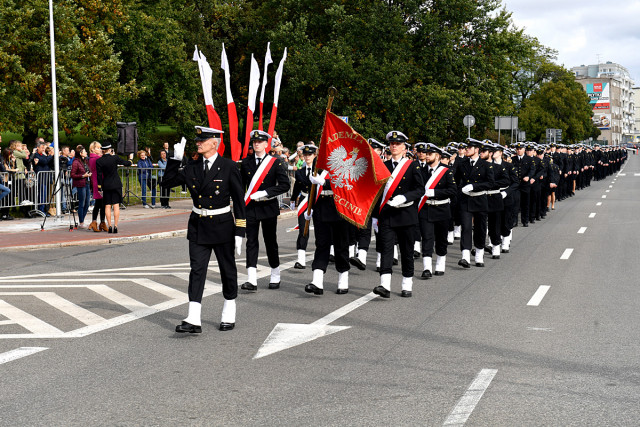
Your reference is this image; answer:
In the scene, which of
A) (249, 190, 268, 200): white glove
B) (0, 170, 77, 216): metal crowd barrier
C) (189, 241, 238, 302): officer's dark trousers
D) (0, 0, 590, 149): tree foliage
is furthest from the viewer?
(0, 0, 590, 149): tree foliage

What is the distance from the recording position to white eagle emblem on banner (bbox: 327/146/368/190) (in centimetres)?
992

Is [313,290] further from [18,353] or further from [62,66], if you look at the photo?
[62,66]

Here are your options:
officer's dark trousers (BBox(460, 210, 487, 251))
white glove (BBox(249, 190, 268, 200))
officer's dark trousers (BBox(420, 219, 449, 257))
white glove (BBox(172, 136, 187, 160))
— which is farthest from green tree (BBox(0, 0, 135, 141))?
white glove (BBox(172, 136, 187, 160))

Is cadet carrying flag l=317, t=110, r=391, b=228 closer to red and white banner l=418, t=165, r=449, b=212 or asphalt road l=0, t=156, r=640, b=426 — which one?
asphalt road l=0, t=156, r=640, b=426

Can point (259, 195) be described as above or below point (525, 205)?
above

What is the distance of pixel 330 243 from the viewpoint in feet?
33.1

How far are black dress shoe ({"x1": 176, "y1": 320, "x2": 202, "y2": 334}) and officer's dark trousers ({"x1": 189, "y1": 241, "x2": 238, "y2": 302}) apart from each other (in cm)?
24

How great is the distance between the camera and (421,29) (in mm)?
40688

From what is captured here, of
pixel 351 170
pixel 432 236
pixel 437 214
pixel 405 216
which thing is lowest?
pixel 432 236

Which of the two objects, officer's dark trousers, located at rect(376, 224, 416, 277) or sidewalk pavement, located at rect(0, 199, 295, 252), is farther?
sidewalk pavement, located at rect(0, 199, 295, 252)

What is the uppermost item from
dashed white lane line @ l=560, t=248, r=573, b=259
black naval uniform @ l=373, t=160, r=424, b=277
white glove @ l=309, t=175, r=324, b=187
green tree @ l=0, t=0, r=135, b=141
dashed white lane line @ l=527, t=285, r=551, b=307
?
green tree @ l=0, t=0, r=135, b=141

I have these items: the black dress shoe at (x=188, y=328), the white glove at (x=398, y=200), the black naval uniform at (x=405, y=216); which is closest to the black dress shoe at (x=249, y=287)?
the black naval uniform at (x=405, y=216)

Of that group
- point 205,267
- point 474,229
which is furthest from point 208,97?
point 205,267

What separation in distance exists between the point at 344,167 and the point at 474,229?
3805mm
